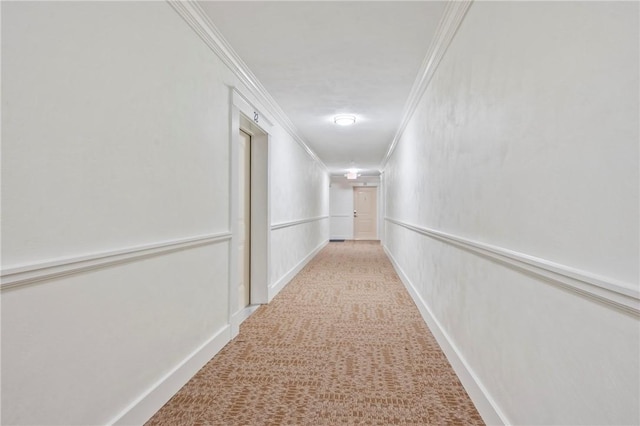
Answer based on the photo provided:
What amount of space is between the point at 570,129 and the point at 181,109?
82.4 inches

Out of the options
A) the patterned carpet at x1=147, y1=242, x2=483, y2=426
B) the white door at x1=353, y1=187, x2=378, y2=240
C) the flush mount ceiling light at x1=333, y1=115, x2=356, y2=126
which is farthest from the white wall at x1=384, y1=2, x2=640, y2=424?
the white door at x1=353, y1=187, x2=378, y2=240

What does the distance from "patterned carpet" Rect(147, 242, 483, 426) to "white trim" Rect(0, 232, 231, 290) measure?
92cm

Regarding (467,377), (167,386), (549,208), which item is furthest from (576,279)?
(167,386)

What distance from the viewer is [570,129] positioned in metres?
1.08

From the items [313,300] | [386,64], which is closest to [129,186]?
[386,64]

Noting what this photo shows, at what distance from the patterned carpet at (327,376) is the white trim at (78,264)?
924 mm

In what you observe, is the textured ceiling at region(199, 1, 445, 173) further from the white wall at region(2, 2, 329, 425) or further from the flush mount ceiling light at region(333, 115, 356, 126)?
the white wall at region(2, 2, 329, 425)

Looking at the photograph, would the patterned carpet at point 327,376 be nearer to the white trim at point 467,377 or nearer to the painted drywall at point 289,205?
the white trim at point 467,377

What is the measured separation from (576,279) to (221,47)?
2770mm

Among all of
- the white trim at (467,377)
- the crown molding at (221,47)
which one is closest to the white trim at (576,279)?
the white trim at (467,377)

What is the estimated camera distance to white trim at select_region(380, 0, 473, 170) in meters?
2.16

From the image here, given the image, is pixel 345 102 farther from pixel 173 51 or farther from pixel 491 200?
pixel 491 200

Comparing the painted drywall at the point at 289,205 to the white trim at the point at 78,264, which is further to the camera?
the painted drywall at the point at 289,205

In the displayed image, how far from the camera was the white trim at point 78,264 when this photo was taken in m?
1.15
